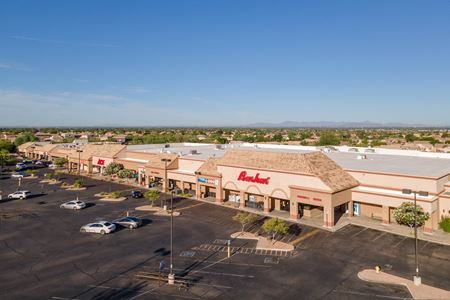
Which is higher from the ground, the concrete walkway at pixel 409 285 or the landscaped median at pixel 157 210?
the landscaped median at pixel 157 210

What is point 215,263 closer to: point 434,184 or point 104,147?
point 434,184

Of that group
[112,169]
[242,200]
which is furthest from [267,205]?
[112,169]

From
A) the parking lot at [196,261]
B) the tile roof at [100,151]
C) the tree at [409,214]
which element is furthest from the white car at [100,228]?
the tile roof at [100,151]

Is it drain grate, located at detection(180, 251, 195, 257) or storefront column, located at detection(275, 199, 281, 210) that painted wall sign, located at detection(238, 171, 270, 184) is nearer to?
storefront column, located at detection(275, 199, 281, 210)

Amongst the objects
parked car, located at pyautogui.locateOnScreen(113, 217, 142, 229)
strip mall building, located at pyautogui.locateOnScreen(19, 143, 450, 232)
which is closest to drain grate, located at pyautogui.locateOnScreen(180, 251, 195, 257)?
parked car, located at pyautogui.locateOnScreen(113, 217, 142, 229)

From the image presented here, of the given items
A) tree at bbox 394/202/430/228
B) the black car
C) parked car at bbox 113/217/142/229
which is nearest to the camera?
tree at bbox 394/202/430/228

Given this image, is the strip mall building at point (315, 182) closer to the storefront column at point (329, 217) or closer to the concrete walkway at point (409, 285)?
the storefront column at point (329, 217)

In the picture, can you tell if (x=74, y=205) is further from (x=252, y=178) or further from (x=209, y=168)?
(x=252, y=178)
